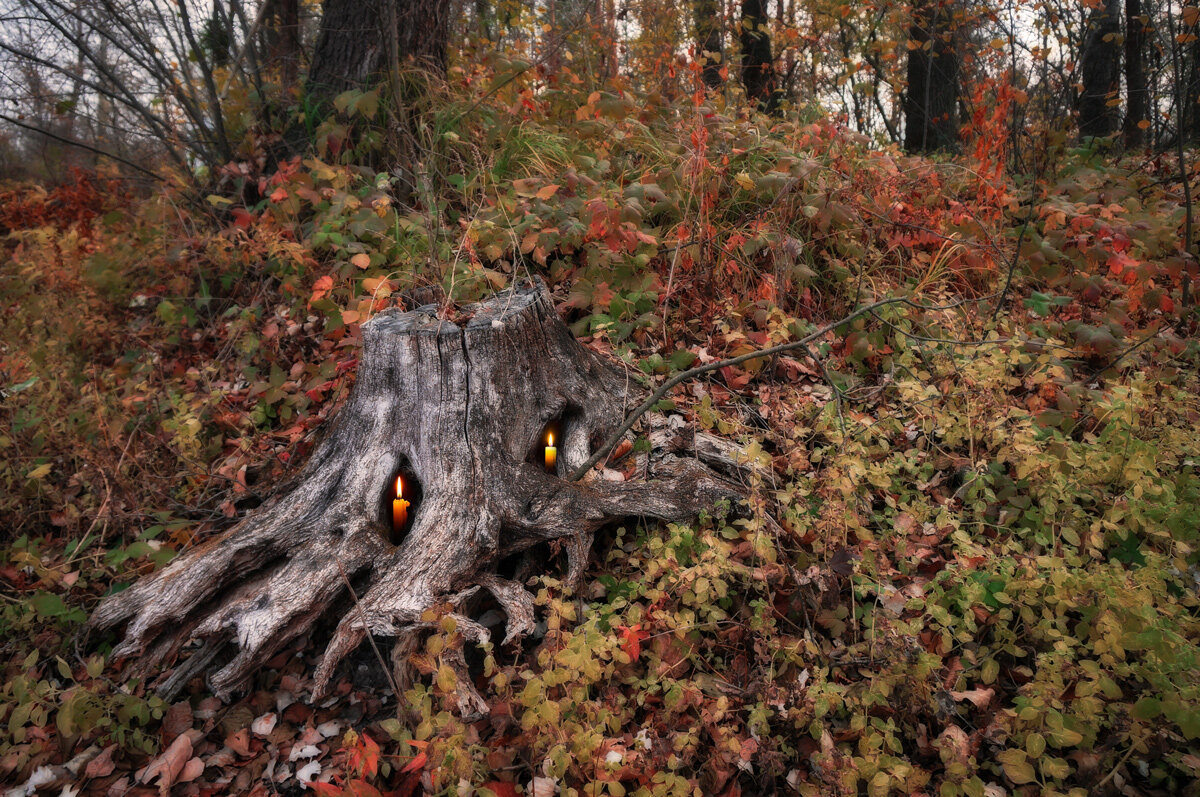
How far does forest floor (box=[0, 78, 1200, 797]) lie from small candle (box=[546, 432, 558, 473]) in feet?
0.97

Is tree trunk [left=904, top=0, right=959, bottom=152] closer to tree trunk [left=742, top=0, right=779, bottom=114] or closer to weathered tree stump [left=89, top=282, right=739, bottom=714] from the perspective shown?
tree trunk [left=742, top=0, right=779, bottom=114]

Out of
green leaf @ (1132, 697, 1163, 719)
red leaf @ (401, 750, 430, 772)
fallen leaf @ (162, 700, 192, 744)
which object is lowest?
fallen leaf @ (162, 700, 192, 744)

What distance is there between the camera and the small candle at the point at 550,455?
264 cm

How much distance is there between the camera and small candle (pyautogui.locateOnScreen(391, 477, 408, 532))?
2.39 m

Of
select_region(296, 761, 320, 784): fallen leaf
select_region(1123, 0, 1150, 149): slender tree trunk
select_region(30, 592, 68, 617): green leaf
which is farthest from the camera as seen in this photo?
select_region(1123, 0, 1150, 149): slender tree trunk

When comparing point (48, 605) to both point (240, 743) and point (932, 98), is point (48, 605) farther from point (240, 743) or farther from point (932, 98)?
point (932, 98)

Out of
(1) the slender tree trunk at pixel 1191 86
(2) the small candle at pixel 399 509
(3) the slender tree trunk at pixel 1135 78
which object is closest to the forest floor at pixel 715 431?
(2) the small candle at pixel 399 509

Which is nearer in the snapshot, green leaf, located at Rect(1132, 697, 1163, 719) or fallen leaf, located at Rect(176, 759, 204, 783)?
Answer: green leaf, located at Rect(1132, 697, 1163, 719)

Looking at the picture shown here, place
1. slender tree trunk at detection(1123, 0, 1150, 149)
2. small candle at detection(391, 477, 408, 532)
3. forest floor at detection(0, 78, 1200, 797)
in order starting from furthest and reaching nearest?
slender tree trunk at detection(1123, 0, 1150, 149) → small candle at detection(391, 477, 408, 532) → forest floor at detection(0, 78, 1200, 797)

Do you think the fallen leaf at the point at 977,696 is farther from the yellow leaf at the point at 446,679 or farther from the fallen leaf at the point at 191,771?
the fallen leaf at the point at 191,771

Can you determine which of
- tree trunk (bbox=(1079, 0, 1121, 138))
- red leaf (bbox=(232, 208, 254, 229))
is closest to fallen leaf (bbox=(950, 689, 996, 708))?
red leaf (bbox=(232, 208, 254, 229))

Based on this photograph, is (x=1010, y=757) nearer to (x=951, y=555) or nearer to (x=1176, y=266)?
(x=951, y=555)

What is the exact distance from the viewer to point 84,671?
88.0 inches

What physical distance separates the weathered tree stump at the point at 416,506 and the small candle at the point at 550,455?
2cm
